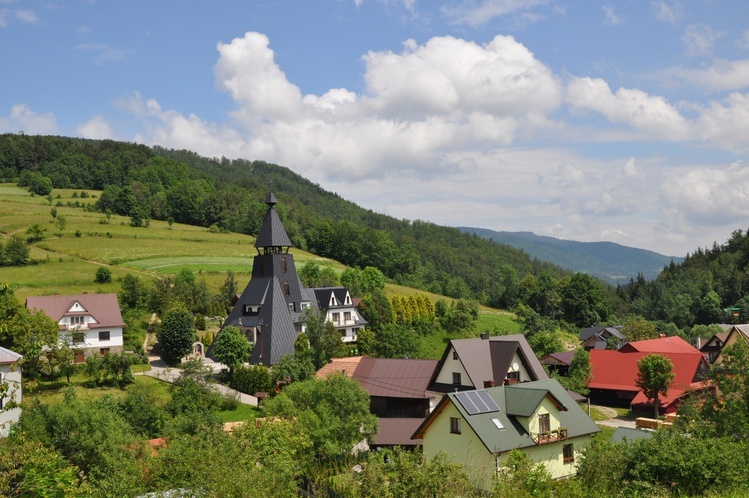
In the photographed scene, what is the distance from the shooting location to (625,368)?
53.0 metres

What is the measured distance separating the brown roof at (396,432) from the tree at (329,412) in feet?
Answer: 7.71

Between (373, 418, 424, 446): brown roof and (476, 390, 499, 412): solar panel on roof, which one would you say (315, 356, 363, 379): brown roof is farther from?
(476, 390, 499, 412): solar panel on roof

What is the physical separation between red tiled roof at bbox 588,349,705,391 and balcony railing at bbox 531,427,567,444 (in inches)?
918

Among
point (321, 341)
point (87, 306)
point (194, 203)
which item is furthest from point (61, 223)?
point (321, 341)

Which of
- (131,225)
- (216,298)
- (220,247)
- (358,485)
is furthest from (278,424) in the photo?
(131,225)

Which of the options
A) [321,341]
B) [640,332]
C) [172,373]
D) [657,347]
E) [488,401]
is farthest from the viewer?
[640,332]

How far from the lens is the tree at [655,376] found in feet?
150

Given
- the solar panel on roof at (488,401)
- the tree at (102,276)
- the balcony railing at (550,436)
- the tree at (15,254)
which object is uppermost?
the tree at (15,254)

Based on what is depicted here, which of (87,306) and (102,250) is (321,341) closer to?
(87,306)

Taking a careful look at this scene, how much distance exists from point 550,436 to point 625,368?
27905 millimetres

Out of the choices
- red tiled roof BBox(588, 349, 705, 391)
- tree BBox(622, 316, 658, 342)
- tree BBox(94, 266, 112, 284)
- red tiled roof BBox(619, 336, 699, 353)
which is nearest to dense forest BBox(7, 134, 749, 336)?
tree BBox(622, 316, 658, 342)

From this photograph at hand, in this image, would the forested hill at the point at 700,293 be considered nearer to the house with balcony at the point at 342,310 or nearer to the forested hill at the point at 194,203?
the forested hill at the point at 194,203

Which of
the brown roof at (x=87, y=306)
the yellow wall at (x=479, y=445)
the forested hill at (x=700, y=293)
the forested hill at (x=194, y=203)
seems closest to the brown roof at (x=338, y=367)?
the yellow wall at (x=479, y=445)

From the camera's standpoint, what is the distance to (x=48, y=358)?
44500mm
